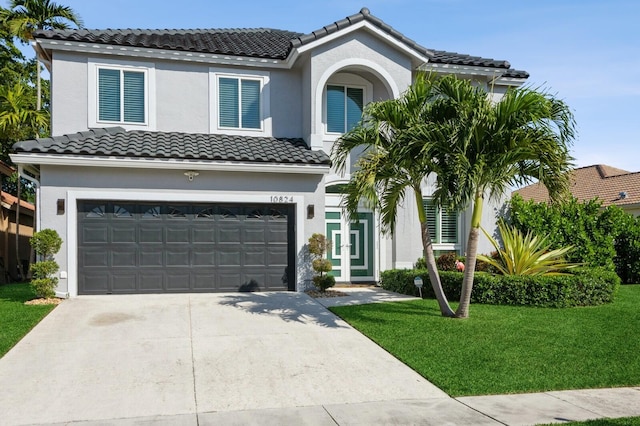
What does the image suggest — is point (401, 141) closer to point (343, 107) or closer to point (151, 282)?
point (343, 107)

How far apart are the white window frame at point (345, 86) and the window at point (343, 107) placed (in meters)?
0.06

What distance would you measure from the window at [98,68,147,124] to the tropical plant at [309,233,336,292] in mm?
5974

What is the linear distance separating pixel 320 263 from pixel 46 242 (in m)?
6.44

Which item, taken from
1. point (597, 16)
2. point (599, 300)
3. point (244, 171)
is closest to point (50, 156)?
point (244, 171)

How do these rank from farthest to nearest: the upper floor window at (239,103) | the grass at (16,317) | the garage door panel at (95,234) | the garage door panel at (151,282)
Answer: the upper floor window at (239,103) → the garage door panel at (151,282) → the garage door panel at (95,234) → the grass at (16,317)

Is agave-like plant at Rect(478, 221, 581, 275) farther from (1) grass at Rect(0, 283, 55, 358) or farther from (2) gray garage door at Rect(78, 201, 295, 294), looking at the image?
(1) grass at Rect(0, 283, 55, 358)

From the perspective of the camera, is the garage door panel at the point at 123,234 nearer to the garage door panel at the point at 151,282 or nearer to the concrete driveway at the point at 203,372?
the garage door panel at the point at 151,282

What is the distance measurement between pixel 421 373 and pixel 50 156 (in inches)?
385

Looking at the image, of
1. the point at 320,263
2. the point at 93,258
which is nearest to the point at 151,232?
the point at 93,258

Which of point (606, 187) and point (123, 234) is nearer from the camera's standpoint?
point (123, 234)

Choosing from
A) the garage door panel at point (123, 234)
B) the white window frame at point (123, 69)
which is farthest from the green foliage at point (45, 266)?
the white window frame at point (123, 69)

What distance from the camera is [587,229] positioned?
57.3 ft

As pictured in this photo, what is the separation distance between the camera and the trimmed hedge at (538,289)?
12.3 metres

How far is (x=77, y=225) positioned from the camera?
1319 cm
